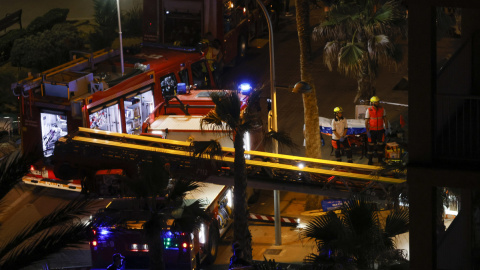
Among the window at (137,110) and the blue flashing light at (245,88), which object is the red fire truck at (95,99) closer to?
the window at (137,110)

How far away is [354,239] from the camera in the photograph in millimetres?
12922

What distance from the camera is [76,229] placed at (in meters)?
10.3

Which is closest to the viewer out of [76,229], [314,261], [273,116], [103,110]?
[76,229]

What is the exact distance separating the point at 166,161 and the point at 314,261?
6.09 m

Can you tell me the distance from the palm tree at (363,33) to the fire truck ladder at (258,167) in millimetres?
4604

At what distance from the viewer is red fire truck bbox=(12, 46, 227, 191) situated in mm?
20594

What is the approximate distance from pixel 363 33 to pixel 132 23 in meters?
16.5

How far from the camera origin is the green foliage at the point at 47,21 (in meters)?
36.0

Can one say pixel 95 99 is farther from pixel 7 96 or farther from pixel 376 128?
pixel 7 96

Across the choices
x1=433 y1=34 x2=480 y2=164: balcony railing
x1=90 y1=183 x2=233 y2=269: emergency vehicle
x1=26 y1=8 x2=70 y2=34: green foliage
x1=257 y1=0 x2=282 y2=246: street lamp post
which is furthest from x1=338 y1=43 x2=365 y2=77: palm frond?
x1=26 y1=8 x2=70 y2=34: green foliage

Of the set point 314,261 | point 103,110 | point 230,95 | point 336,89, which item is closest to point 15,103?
point 103,110

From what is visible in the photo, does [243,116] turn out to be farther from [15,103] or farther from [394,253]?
[15,103]

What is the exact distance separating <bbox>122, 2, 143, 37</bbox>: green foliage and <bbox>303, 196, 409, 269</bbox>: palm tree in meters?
24.5

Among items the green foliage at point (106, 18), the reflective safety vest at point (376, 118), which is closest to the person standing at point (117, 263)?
the reflective safety vest at point (376, 118)
